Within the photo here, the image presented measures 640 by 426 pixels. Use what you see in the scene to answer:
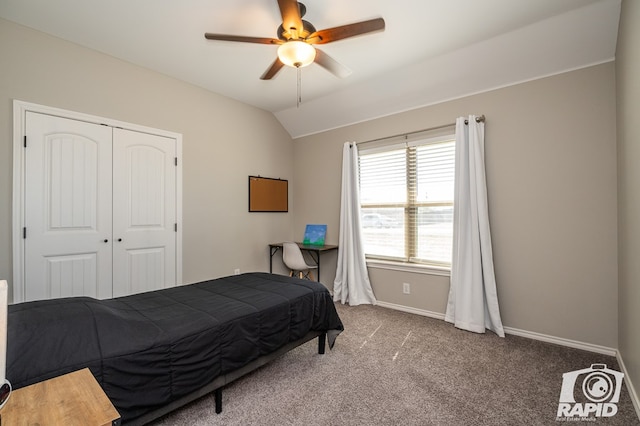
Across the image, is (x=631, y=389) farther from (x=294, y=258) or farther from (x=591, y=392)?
(x=294, y=258)

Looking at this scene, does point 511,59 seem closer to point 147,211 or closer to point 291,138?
point 291,138

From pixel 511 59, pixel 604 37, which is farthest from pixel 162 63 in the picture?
pixel 604 37

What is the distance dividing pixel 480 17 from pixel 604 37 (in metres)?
1.01

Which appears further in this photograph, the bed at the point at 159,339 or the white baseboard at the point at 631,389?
the white baseboard at the point at 631,389

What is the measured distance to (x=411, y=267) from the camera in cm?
363

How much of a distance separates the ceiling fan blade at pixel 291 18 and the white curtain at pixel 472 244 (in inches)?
79.3

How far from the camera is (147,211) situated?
3.21 meters

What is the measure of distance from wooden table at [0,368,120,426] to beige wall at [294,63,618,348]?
10.7ft

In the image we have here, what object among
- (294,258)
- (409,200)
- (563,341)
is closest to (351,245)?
(294,258)

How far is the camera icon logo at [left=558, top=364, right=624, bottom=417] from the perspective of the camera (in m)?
1.84

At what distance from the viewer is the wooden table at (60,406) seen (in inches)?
29.8

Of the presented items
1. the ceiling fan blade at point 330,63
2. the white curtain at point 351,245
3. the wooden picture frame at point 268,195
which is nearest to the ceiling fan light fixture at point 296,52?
the ceiling fan blade at point 330,63

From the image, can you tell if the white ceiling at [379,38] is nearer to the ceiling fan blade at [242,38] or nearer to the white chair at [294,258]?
the ceiling fan blade at [242,38]

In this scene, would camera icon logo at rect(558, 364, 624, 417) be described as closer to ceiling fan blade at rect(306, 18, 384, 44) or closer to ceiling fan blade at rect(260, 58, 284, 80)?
ceiling fan blade at rect(306, 18, 384, 44)
